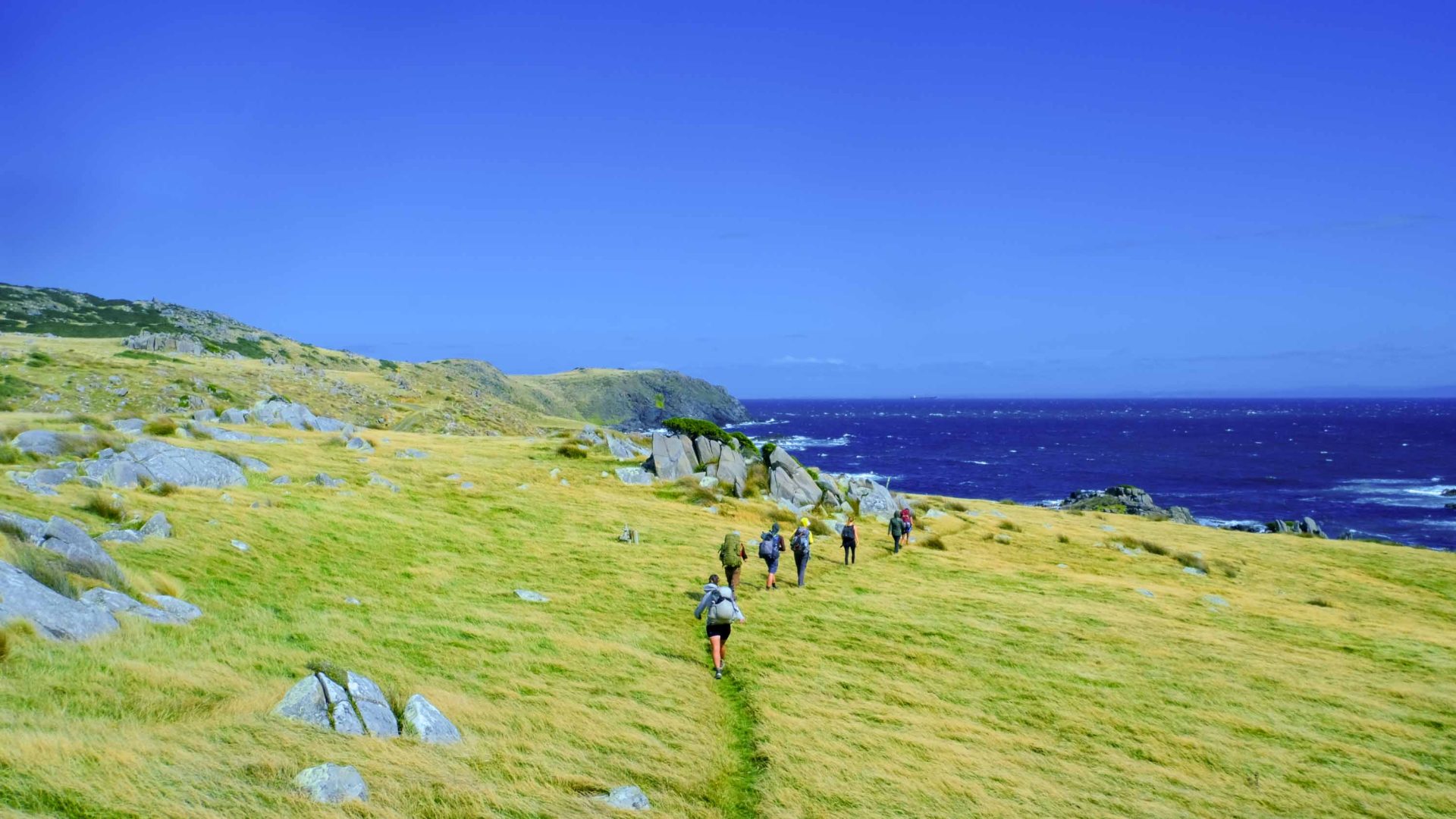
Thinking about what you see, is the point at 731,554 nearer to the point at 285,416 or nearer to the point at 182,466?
the point at 182,466

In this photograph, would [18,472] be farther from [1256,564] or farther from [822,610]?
[1256,564]

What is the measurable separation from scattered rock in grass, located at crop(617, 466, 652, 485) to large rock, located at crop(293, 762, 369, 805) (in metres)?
34.9

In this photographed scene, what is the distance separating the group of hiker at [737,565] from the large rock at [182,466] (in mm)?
18201

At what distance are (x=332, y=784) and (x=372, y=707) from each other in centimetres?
247

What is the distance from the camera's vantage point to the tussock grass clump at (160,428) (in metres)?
34.7

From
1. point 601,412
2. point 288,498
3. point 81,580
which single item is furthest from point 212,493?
point 601,412

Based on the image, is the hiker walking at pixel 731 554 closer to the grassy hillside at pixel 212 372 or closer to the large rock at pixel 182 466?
the large rock at pixel 182 466

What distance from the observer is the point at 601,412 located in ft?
654

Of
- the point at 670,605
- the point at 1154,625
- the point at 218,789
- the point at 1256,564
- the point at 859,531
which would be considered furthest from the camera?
the point at 1256,564

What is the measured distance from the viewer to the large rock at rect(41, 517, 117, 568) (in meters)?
15.3

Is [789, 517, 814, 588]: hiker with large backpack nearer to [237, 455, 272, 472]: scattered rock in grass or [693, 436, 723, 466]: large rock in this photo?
[693, 436, 723, 466]: large rock

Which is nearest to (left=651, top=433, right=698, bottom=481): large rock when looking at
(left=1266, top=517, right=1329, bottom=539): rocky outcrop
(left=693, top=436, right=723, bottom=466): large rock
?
(left=693, top=436, right=723, bottom=466): large rock

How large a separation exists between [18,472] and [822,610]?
2404 cm

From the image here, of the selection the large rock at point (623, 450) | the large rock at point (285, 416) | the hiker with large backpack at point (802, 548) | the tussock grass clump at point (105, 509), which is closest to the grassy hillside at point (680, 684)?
the tussock grass clump at point (105, 509)
